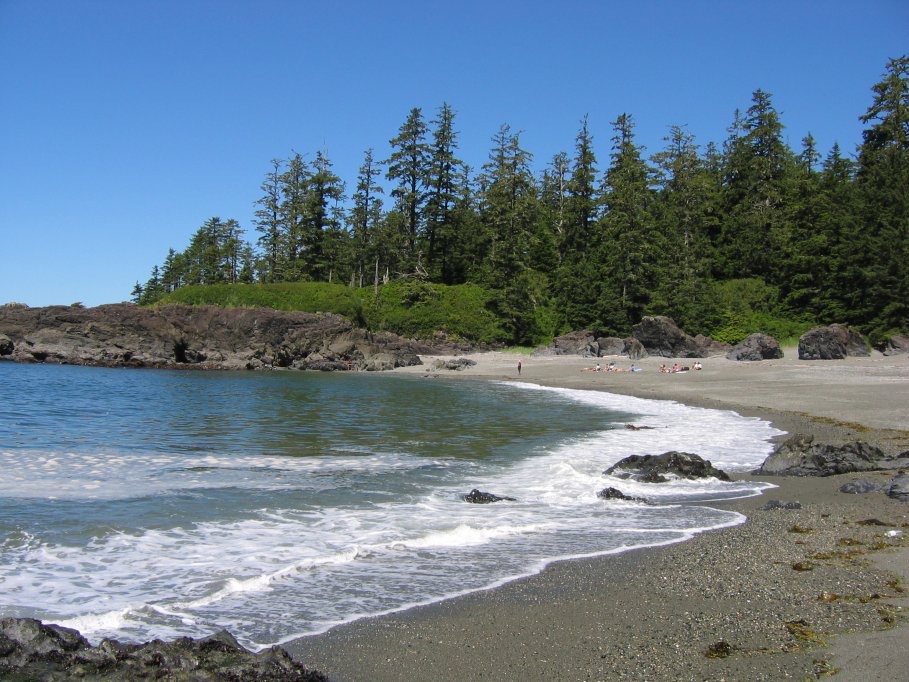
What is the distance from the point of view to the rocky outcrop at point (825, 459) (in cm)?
1188

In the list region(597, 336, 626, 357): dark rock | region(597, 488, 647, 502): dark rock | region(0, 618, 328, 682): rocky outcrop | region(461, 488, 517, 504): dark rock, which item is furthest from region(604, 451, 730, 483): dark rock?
region(597, 336, 626, 357): dark rock

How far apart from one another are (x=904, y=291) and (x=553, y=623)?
1603 inches

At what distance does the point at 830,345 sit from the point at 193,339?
4068 centimetres

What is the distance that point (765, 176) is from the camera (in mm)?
57250

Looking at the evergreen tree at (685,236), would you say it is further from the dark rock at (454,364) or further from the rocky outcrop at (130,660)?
A: the rocky outcrop at (130,660)

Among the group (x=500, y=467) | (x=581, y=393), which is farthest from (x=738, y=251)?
(x=500, y=467)

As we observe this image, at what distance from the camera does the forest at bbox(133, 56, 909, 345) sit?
44250 mm

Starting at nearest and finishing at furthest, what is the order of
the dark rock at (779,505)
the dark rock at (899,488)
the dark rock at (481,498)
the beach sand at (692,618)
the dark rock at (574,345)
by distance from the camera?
the beach sand at (692,618) < the dark rock at (779,505) < the dark rock at (899,488) < the dark rock at (481,498) < the dark rock at (574,345)

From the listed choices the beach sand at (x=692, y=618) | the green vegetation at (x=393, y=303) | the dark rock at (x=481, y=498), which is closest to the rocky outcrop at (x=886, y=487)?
the beach sand at (x=692, y=618)

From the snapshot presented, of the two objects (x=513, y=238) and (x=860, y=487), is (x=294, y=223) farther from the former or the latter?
(x=860, y=487)

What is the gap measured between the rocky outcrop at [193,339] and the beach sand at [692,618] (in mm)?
38684

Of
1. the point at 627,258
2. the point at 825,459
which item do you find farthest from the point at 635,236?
the point at 825,459

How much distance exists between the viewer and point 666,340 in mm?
42031

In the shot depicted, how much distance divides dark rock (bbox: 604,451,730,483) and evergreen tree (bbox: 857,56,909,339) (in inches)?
1248
